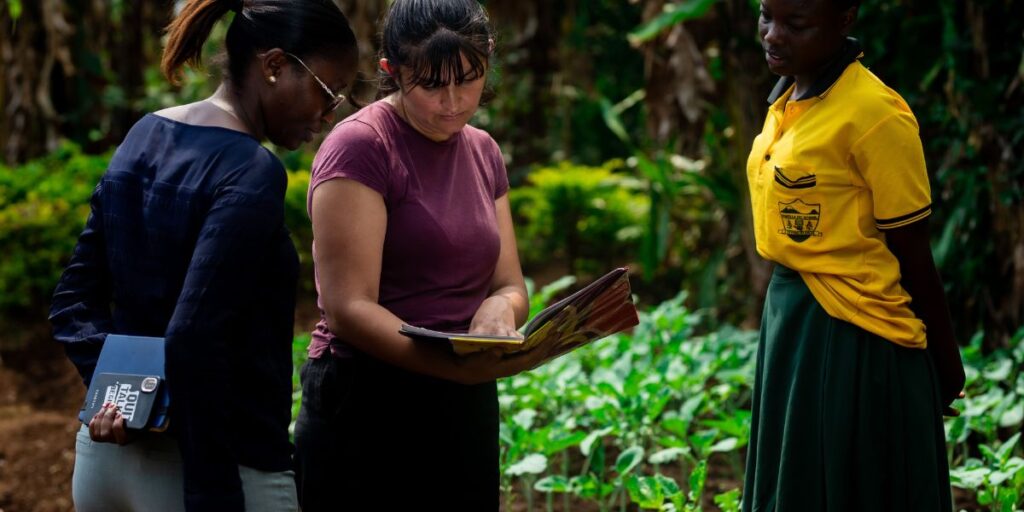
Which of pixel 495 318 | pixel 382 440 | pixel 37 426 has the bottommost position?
pixel 37 426

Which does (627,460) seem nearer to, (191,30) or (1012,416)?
(1012,416)

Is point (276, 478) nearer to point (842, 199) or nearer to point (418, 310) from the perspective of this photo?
point (418, 310)

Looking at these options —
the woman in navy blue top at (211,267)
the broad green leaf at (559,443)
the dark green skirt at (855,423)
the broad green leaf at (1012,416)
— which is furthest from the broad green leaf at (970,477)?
the woman in navy blue top at (211,267)

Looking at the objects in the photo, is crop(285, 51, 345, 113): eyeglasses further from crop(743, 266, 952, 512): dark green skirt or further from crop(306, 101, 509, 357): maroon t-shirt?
crop(743, 266, 952, 512): dark green skirt

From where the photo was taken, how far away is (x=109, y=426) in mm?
1908

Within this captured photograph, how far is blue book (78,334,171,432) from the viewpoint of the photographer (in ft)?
6.25

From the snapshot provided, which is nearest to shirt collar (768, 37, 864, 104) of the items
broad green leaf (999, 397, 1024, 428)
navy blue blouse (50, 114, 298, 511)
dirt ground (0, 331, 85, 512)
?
navy blue blouse (50, 114, 298, 511)

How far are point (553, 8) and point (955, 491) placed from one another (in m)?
8.00

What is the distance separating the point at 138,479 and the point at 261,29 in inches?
33.3

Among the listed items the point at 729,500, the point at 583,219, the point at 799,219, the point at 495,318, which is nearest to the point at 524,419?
the point at 729,500

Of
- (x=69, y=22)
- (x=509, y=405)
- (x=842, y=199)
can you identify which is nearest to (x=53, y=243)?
(x=69, y=22)

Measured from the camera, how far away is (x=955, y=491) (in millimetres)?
4230

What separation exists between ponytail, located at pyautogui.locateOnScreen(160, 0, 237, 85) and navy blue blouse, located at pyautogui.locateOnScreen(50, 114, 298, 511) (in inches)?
6.9

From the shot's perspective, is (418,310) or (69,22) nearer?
(418,310)
